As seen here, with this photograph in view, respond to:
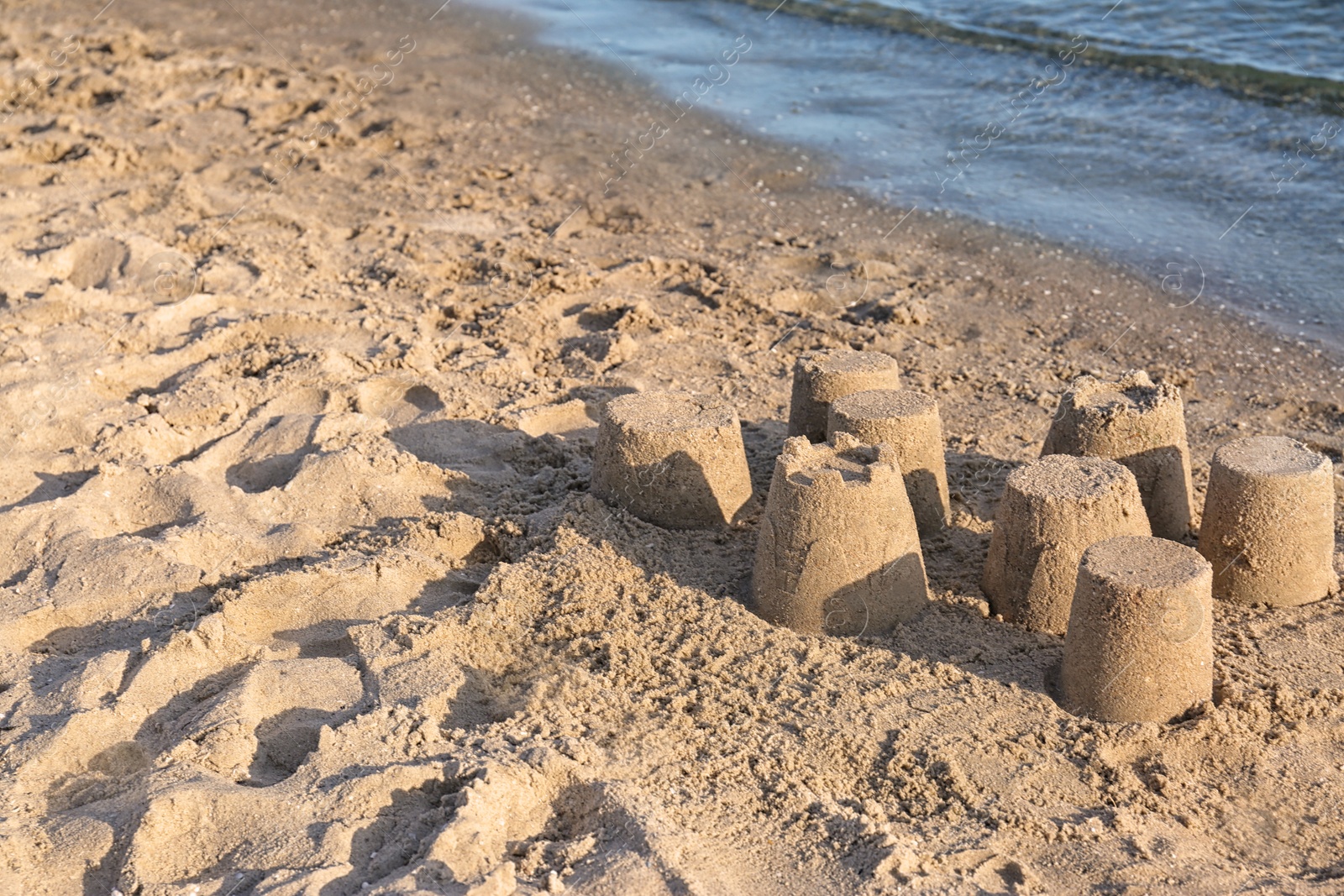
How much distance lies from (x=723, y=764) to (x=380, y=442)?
2.13 metres

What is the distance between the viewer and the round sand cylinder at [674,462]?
4051 millimetres

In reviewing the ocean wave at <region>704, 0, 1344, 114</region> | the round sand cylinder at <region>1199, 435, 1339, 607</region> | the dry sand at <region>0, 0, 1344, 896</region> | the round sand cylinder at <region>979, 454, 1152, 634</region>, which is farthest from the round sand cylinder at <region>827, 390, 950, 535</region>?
the ocean wave at <region>704, 0, 1344, 114</region>

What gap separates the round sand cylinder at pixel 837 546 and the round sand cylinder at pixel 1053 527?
27cm

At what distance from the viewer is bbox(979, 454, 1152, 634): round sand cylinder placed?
3.54 metres

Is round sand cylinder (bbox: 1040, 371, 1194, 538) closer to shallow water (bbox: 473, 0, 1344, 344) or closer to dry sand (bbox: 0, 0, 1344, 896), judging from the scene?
dry sand (bbox: 0, 0, 1344, 896)

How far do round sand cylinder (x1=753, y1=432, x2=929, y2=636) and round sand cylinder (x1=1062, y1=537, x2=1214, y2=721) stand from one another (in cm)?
53

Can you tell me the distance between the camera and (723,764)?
312 centimetres

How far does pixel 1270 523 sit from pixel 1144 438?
0.46 metres

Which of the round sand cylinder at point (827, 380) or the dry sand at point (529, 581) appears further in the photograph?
the round sand cylinder at point (827, 380)

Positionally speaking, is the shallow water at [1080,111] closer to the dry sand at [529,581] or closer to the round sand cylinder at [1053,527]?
the dry sand at [529,581]

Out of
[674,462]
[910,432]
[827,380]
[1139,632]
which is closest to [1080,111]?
[827,380]

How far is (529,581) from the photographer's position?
379 cm

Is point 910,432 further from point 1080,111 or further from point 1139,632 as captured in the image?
point 1080,111

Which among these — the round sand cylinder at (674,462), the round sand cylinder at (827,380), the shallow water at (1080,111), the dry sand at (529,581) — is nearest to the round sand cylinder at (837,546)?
the dry sand at (529,581)
